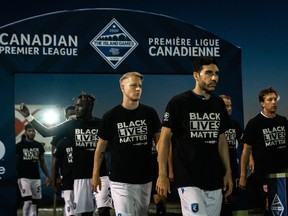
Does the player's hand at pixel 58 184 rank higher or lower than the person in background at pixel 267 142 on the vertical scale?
lower

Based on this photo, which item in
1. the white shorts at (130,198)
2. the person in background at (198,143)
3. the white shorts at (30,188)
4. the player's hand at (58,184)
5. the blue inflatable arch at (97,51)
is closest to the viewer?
the person in background at (198,143)

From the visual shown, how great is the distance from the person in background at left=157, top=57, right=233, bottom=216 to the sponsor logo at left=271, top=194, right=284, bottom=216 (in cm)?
189

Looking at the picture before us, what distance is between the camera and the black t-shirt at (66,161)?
319 inches

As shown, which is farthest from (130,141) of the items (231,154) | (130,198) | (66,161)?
(231,154)

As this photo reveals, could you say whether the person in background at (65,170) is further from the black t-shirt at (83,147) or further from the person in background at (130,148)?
the person in background at (130,148)

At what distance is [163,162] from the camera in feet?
16.5

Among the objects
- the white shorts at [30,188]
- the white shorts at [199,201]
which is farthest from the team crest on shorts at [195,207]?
the white shorts at [30,188]

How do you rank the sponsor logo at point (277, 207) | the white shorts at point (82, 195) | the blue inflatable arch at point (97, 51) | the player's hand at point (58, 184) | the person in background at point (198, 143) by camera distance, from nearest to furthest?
the person in background at point (198, 143) < the sponsor logo at point (277, 207) < the white shorts at point (82, 195) < the blue inflatable arch at point (97, 51) < the player's hand at point (58, 184)

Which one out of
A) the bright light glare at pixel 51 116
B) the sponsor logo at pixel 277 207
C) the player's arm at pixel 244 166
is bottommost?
the sponsor logo at pixel 277 207

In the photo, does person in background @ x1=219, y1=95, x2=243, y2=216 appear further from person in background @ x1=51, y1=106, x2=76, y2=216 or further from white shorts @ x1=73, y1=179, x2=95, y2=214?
person in background @ x1=51, y1=106, x2=76, y2=216

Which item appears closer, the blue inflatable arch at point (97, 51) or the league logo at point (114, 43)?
the blue inflatable arch at point (97, 51)

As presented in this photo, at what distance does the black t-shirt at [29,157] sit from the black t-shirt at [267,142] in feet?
12.4

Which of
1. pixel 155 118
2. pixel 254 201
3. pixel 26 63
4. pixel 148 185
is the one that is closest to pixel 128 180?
pixel 148 185

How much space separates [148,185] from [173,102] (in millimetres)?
1246
